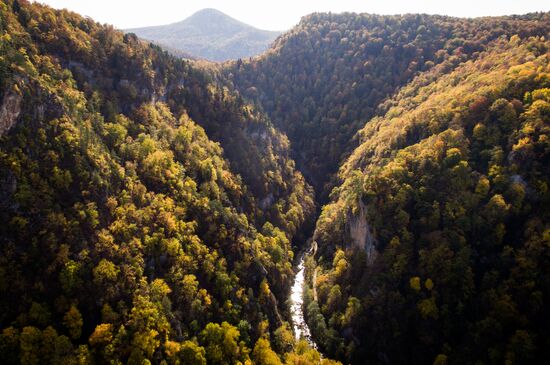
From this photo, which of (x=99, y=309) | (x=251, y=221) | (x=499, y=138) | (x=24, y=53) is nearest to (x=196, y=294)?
(x=99, y=309)

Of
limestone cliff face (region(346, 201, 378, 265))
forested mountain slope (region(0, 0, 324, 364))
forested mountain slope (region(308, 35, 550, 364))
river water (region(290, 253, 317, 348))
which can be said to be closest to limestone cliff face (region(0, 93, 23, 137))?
forested mountain slope (region(0, 0, 324, 364))

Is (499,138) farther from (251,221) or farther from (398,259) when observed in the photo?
(251,221)

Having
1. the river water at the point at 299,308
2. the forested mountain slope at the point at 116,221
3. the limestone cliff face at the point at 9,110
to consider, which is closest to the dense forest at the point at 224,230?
A: the limestone cliff face at the point at 9,110

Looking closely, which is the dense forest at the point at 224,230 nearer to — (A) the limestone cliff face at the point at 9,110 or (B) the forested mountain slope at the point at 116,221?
(A) the limestone cliff face at the point at 9,110

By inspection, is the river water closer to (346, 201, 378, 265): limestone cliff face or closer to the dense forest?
the dense forest

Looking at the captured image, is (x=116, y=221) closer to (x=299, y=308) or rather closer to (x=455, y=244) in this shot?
(x=299, y=308)

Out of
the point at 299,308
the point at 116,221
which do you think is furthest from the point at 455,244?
the point at 116,221

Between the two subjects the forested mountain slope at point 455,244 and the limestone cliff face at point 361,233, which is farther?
the limestone cliff face at point 361,233

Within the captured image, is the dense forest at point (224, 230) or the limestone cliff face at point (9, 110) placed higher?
the limestone cliff face at point (9, 110)
